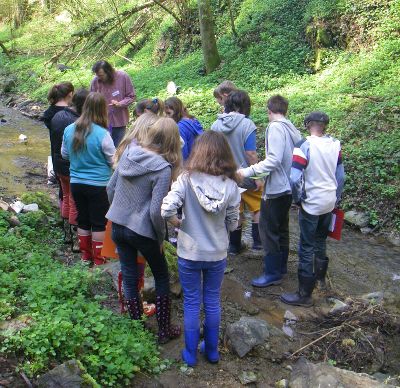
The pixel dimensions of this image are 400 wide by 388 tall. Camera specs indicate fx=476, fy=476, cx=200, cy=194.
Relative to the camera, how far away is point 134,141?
146 inches

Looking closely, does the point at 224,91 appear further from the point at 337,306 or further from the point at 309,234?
the point at 337,306

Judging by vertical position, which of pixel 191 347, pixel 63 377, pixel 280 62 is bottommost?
pixel 191 347

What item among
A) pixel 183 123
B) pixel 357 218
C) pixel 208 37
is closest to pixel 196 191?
pixel 183 123

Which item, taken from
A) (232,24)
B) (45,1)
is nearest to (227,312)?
(232,24)

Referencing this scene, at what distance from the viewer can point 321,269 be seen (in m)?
4.99

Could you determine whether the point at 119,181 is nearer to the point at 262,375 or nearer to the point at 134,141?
the point at 134,141

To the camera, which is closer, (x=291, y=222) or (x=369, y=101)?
(x=291, y=222)

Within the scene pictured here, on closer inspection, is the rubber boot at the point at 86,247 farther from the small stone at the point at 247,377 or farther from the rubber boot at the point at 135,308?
the small stone at the point at 247,377

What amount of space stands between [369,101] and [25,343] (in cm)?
832

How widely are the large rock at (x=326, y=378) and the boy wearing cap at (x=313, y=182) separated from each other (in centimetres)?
138

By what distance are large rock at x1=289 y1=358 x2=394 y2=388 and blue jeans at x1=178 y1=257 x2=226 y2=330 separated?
0.70 m

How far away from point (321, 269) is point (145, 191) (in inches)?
92.3

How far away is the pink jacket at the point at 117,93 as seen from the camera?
268 inches

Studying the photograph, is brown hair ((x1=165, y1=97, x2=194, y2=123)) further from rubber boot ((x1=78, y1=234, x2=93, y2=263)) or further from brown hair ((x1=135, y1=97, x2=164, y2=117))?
rubber boot ((x1=78, y1=234, x2=93, y2=263))
